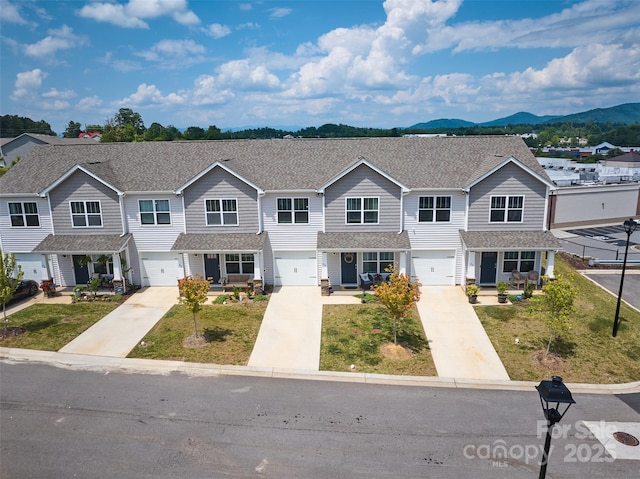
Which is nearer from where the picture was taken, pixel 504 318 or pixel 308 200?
pixel 504 318

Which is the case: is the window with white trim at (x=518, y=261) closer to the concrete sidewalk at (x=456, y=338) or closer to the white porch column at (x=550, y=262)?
the white porch column at (x=550, y=262)

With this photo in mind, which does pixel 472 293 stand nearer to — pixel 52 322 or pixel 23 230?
pixel 52 322

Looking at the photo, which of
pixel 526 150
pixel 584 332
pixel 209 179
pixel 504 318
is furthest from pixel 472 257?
pixel 209 179

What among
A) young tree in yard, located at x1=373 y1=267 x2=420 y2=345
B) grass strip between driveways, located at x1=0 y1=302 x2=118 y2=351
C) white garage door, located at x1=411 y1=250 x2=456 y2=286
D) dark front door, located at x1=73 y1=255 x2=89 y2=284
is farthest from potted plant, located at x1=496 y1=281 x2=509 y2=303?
dark front door, located at x1=73 y1=255 x2=89 y2=284

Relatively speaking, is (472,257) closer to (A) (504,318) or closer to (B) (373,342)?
(A) (504,318)

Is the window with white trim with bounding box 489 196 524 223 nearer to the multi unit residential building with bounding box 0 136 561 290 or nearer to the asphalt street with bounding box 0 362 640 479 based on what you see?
the multi unit residential building with bounding box 0 136 561 290

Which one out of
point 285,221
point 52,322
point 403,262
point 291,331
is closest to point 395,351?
point 291,331

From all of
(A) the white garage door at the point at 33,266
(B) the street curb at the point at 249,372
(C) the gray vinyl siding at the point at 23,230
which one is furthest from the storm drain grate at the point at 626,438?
(A) the white garage door at the point at 33,266
